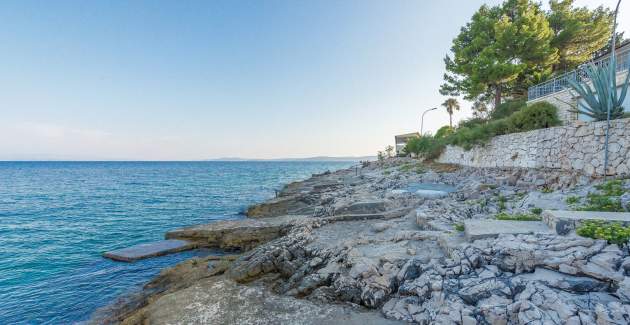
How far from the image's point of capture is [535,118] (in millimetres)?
13227

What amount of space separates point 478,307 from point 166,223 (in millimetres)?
17629

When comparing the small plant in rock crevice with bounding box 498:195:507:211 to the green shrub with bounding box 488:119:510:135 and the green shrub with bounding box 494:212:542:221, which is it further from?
the green shrub with bounding box 488:119:510:135

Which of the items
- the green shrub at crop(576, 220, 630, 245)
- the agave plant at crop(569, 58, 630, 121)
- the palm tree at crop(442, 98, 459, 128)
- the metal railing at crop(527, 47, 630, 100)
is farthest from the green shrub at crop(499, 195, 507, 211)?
the palm tree at crop(442, 98, 459, 128)

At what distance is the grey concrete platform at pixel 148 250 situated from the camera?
34.7 feet

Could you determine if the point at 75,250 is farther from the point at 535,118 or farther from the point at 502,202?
the point at 535,118

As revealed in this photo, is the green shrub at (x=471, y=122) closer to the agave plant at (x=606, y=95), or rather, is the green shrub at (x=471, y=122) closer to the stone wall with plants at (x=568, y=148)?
the stone wall with plants at (x=568, y=148)

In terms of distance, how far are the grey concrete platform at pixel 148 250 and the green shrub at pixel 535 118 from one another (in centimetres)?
1749

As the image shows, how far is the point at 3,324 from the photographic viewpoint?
6855mm

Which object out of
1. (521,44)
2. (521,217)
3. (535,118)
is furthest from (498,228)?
(521,44)

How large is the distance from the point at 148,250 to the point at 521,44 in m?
27.2

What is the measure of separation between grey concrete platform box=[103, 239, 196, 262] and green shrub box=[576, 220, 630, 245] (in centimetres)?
1292

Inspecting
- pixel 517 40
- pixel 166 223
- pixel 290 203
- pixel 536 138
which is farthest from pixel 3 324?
pixel 517 40

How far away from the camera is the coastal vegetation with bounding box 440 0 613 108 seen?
1961 cm

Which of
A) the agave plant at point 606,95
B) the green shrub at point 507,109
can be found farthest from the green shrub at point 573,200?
the green shrub at point 507,109
